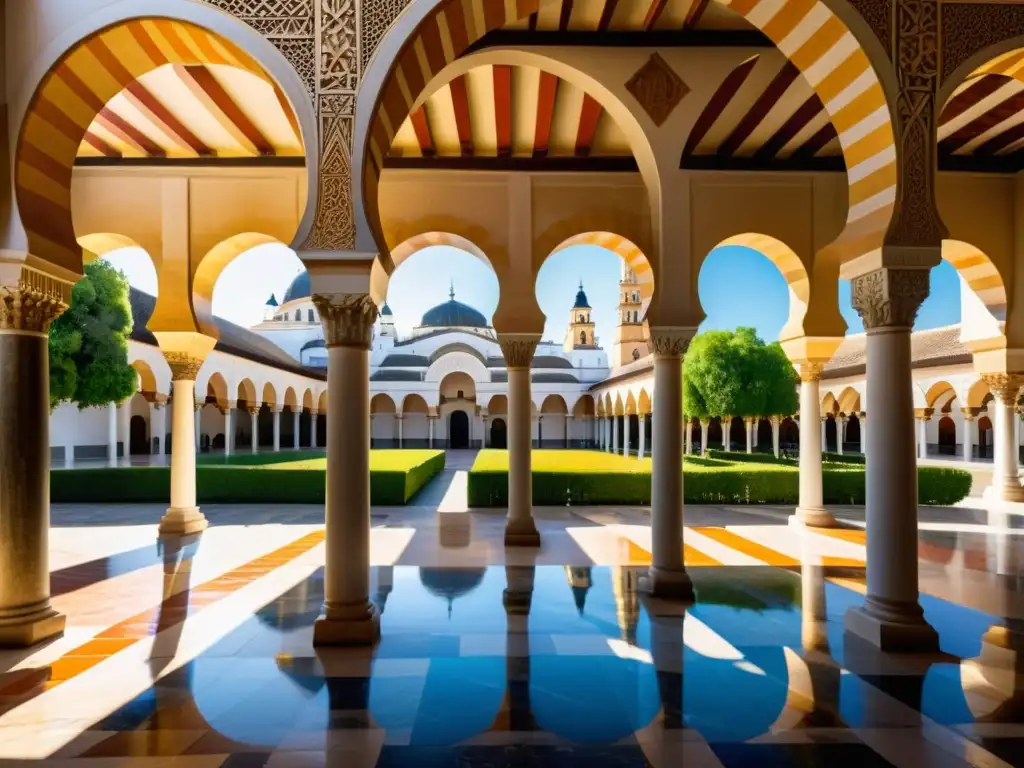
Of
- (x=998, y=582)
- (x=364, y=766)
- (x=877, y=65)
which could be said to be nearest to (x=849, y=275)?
(x=877, y=65)

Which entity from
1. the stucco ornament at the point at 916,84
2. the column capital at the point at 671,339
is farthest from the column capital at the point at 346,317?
the stucco ornament at the point at 916,84

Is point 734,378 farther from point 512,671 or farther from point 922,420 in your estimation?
point 512,671

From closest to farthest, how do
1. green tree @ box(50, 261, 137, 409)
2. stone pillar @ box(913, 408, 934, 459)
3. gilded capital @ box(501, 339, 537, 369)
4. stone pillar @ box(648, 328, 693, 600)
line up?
stone pillar @ box(648, 328, 693, 600)
gilded capital @ box(501, 339, 537, 369)
green tree @ box(50, 261, 137, 409)
stone pillar @ box(913, 408, 934, 459)

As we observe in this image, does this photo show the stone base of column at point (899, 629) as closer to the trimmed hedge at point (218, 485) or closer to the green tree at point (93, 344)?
the trimmed hedge at point (218, 485)

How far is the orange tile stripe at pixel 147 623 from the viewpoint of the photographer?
457 cm

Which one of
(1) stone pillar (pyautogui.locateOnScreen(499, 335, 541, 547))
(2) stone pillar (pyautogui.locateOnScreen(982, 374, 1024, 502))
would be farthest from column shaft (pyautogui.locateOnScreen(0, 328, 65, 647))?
(2) stone pillar (pyautogui.locateOnScreen(982, 374, 1024, 502))

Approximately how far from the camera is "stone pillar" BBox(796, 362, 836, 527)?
10570mm

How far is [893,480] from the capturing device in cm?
523

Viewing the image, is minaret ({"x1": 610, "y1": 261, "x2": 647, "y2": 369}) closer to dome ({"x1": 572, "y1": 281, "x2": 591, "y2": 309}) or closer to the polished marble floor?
dome ({"x1": 572, "y1": 281, "x2": 591, "y2": 309})

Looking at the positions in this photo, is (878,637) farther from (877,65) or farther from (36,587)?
(36,587)

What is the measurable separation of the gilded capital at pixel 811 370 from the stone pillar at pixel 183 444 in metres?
9.42

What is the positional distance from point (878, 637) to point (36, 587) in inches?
272

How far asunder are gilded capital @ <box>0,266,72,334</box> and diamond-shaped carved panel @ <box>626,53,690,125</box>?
5.71 meters

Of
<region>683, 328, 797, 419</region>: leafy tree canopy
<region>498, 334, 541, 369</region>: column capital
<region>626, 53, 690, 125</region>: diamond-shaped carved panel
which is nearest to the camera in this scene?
<region>626, 53, 690, 125</region>: diamond-shaped carved panel
